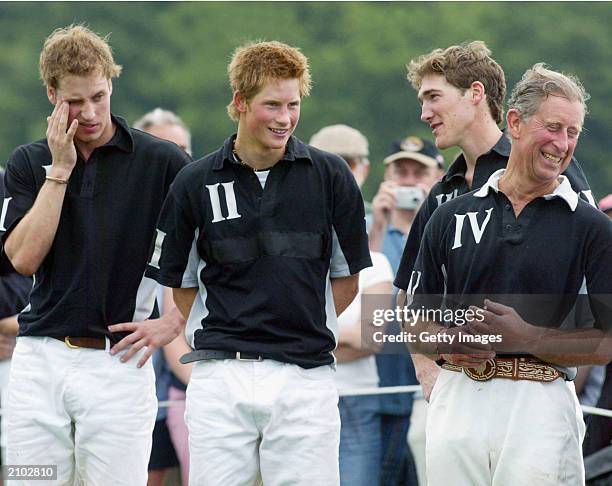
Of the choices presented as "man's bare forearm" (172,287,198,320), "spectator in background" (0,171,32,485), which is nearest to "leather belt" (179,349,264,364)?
"man's bare forearm" (172,287,198,320)

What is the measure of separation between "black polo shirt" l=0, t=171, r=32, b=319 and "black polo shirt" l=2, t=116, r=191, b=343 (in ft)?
3.90

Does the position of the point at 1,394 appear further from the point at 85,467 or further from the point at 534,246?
the point at 534,246

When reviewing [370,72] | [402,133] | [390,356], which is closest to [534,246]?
[390,356]

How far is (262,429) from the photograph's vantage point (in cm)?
580

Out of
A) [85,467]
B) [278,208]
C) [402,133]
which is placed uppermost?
[402,133]

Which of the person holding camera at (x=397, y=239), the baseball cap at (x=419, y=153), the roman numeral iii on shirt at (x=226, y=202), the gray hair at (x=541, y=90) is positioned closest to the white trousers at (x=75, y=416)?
the roman numeral iii on shirt at (x=226, y=202)

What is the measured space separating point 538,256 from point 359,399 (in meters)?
2.51

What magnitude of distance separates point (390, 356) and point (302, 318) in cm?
219

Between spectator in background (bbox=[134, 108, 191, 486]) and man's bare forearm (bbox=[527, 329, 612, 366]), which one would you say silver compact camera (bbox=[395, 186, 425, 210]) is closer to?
spectator in background (bbox=[134, 108, 191, 486])

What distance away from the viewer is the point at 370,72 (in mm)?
34500

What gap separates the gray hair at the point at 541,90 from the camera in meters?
5.49

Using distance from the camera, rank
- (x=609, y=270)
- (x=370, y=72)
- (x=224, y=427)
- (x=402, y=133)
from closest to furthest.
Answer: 1. (x=609, y=270)
2. (x=224, y=427)
3. (x=402, y=133)
4. (x=370, y=72)

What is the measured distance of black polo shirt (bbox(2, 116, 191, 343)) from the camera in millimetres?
6160

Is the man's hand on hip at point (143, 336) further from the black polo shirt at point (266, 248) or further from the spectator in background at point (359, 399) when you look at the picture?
the spectator in background at point (359, 399)
